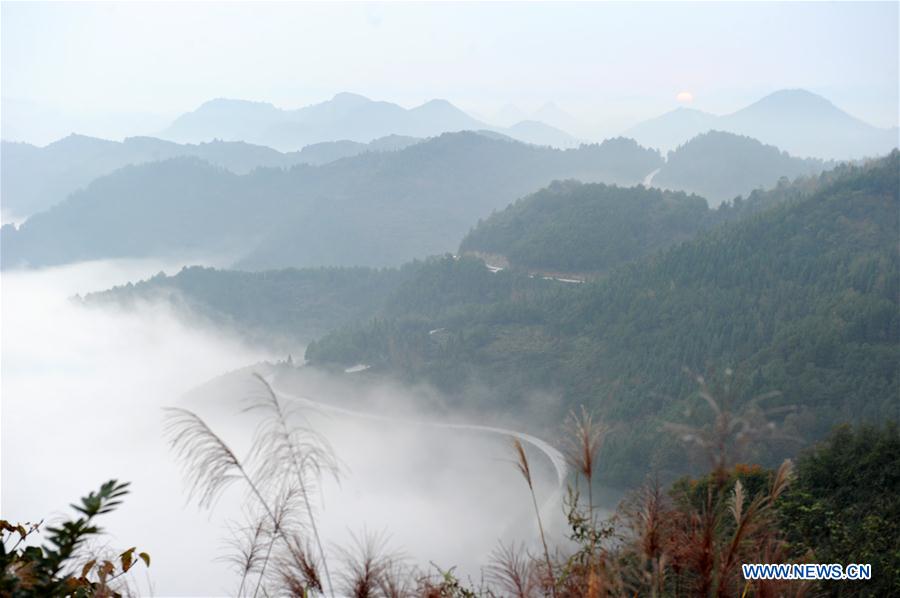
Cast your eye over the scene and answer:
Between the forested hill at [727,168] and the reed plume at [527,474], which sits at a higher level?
the forested hill at [727,168]

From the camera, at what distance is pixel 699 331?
4941cm

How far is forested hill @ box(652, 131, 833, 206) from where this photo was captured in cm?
13075

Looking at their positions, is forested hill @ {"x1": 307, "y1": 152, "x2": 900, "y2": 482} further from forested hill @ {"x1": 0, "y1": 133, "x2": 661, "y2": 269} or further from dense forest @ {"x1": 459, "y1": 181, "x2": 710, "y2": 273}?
forested hill @ {"x1": 0, "y1": 133, "x2": 661, "y2": 269}

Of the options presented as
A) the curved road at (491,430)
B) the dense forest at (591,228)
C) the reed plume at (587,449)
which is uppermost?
the dense forest at (591,228)

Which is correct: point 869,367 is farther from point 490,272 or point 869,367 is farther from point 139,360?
point 139,360

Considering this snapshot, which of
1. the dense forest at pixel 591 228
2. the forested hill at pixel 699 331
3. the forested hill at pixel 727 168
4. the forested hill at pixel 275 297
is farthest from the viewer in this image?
the forested hill at pixel 727 168

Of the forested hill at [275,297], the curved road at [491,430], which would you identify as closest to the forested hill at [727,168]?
the forested hill at [275,297]

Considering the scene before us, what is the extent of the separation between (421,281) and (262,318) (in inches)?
1075

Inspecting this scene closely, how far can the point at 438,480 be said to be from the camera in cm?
4097

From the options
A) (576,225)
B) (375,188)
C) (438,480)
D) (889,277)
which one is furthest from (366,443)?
(375,188)

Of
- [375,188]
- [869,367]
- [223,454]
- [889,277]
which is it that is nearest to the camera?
[223,454]

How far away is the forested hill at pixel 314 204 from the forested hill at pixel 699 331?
259ft

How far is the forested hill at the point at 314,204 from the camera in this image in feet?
494

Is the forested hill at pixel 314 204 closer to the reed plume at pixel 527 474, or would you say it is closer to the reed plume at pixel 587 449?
the reed plume at pixel 527 474
